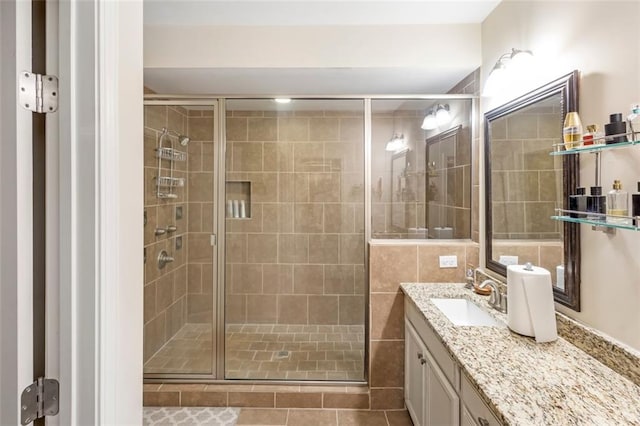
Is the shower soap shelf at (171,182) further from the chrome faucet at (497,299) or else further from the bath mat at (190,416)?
the chrome faucet at (497,299)

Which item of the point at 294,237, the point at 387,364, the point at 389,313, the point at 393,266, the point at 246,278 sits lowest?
the point at 387,364

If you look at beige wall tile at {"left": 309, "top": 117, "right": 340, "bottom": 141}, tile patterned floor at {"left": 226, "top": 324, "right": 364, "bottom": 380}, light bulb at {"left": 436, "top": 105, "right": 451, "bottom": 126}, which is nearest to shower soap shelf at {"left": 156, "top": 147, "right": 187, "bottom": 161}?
beige wall tile at {"left": 309, "top": 117, "right": 340, "bottom": 141}

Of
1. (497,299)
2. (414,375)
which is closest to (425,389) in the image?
(414,375)

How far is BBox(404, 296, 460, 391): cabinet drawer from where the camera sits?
1.37 meters

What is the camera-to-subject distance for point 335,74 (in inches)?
94.7

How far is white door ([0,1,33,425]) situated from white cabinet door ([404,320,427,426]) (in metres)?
1.67

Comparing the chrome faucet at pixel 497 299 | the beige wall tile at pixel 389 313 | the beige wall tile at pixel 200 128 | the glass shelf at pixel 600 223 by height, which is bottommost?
the beige wall tile at pixel 389 313

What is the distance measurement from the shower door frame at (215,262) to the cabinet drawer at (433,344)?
1429 mm

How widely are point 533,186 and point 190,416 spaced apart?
2.55 metres

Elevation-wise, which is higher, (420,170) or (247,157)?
(247,157)

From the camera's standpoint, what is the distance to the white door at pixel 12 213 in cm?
72

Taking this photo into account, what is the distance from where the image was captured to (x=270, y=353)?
110 inches

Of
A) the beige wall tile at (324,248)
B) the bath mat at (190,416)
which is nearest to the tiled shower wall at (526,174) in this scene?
the beige wall tile at (324,248)

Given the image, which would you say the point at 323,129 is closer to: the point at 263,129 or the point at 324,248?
the point at 263,129
